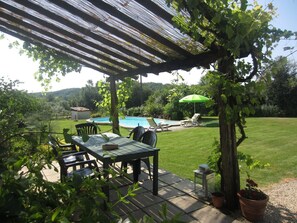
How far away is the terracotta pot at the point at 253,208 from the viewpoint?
10.3 ft

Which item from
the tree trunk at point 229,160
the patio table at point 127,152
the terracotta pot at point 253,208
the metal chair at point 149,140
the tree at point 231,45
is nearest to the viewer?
the tree at point 231,45

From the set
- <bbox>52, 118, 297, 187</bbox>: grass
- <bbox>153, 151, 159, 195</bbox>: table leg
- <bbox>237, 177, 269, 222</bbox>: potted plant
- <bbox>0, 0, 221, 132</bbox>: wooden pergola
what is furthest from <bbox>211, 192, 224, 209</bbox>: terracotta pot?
<bbox>0, 0, 221, 132</bbox>: wooden pergola

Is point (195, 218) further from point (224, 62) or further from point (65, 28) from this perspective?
point (65, 28)

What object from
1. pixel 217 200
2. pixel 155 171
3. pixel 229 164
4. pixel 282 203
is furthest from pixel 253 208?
pixel 155 171

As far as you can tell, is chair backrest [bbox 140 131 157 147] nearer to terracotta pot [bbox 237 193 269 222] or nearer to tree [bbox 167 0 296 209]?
tree [bbox 167 0 296 209]

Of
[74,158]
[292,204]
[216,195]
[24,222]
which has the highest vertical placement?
[24,222]

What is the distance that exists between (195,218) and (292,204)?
69.0 inches

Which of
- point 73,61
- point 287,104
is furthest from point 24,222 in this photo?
point 287,104

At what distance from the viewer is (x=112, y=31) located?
399cm

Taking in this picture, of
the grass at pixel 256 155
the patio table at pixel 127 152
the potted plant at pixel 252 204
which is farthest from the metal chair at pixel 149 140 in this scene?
the potted plant at pixel 252 204

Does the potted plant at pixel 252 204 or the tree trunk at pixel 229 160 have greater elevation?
the tree trunk at pixel 229 160

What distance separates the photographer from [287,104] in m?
18.8

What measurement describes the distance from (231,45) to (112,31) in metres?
2.19

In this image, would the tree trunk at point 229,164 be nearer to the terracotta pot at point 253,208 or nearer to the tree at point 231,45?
the tree at point 231,45
